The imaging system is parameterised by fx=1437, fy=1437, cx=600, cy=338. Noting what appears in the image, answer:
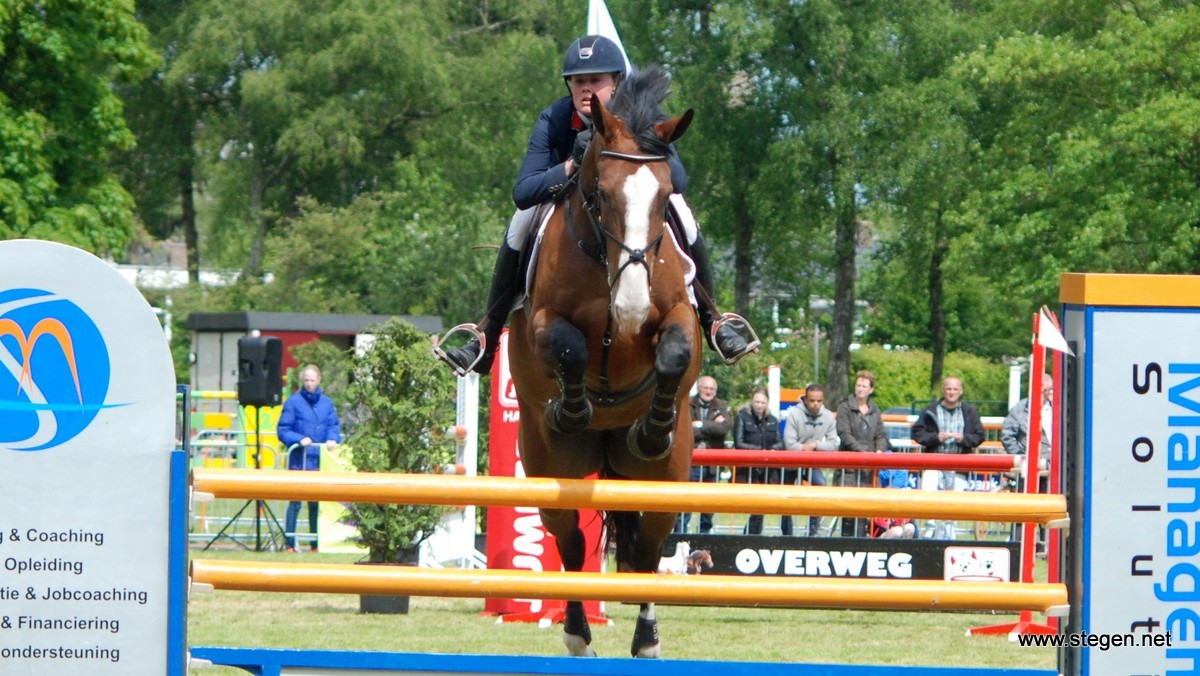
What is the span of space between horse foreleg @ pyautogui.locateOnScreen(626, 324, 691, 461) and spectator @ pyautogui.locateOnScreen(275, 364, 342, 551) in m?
8.27

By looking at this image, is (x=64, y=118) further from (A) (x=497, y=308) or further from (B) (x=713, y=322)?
(B) (x=713, y=322)

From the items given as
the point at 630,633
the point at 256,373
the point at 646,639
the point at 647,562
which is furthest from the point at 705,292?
the point at 256,373

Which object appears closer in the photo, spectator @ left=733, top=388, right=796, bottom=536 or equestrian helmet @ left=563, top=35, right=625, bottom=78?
equestrian helmet @ left=563, top=35, right=625, bottom=78

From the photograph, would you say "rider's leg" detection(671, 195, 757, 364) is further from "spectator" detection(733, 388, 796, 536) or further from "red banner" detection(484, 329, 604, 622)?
"spectator" detection(733, 388, 796, 536)

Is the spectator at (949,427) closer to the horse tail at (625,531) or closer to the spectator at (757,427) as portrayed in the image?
the spectator at (757,427)

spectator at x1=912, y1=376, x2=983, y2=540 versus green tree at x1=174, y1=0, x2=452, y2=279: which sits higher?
green tree at x1=174, y1=0, x2=452, y2=279

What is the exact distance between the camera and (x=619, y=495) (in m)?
3.91

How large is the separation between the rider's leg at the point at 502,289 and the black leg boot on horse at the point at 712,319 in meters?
0.63

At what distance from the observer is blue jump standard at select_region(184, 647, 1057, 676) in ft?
12.4

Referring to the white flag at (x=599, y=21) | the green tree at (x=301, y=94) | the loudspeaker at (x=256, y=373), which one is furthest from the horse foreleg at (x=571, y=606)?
the green tree at (x=301, y=94)

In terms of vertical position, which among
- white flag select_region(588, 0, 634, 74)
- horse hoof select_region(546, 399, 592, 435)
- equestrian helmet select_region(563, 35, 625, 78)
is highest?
white flag select_region(588, 0, 634, 74)

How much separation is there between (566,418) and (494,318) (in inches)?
34.7

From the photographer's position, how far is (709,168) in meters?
33.2

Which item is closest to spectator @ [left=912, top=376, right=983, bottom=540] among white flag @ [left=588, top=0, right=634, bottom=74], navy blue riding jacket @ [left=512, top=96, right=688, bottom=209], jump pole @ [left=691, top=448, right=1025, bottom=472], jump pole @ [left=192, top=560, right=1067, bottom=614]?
jump pole @ [left=691, top=448, right=1025, bottom=472]
